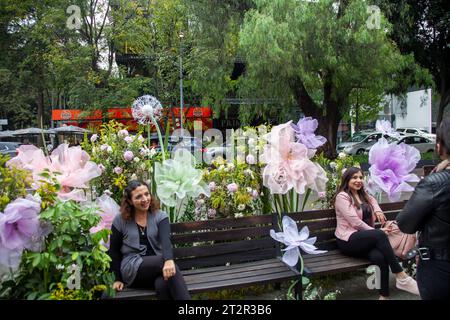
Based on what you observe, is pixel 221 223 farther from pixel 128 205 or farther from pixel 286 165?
pixel 128 205

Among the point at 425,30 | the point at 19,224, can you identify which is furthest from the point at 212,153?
the point at 425,30

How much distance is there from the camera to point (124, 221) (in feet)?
11.4

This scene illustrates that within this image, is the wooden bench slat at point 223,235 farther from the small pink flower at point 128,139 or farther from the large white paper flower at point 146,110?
the large white paper flower at point 146,110

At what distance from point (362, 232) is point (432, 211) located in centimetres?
186

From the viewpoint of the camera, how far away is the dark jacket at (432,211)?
2.18 m

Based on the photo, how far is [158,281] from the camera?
10.7 ft

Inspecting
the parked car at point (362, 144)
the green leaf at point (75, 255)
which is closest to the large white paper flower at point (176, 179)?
the green leaf at point (75, 255)

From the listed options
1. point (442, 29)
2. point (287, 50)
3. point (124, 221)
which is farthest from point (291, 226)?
point (442, 29)

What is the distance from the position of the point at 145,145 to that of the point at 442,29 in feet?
46.3

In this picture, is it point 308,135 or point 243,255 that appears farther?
point 308,135

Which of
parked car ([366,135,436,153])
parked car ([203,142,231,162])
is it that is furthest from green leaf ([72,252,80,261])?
parked car ([366,135,436,153])

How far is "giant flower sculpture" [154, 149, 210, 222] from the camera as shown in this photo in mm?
3770

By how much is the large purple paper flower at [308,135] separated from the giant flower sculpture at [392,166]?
1.75 ft
